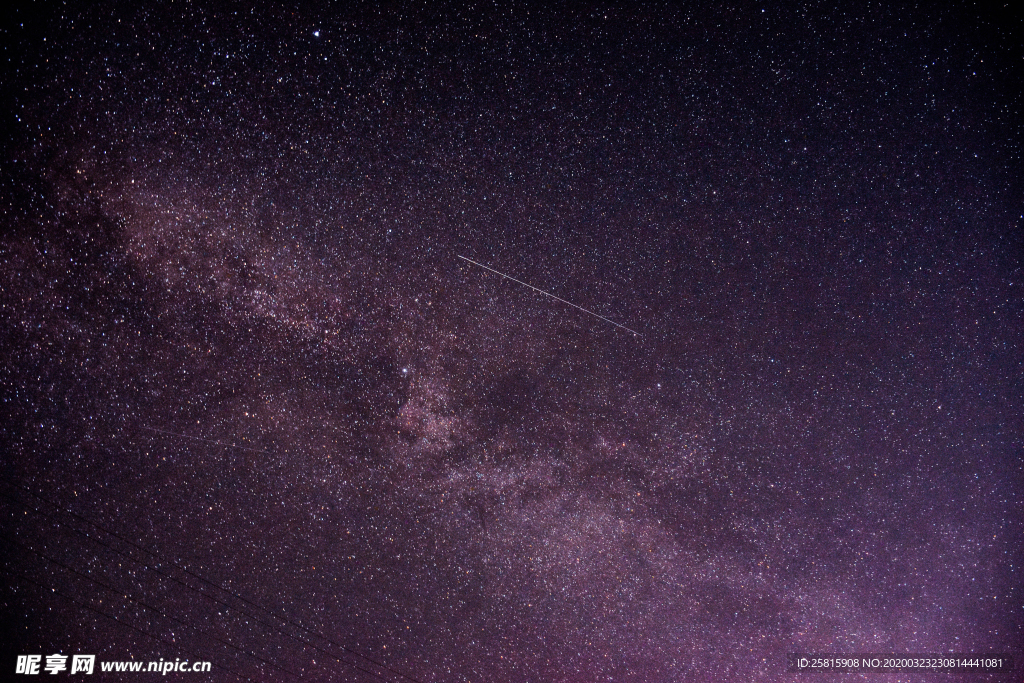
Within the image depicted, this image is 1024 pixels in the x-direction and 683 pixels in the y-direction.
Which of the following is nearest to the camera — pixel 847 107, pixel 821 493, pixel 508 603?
pixel 847 107

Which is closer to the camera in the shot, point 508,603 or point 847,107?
point 847,107

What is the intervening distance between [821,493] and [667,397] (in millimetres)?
547

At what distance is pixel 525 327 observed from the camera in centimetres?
130

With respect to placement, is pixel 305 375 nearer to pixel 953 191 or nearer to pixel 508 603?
pixel 508 603

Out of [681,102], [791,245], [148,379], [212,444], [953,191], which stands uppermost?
[681,102]

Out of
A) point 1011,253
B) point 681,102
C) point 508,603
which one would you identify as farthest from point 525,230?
point 1011,253

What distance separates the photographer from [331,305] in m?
1.29

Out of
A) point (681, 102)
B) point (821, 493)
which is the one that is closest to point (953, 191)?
point (681, 102)

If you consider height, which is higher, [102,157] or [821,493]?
[102,157]

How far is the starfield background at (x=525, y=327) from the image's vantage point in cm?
122

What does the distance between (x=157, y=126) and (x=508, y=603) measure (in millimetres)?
1766

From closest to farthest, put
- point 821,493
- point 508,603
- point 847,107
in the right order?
1. point 847,107
2. point 821,493
3. point 508,603

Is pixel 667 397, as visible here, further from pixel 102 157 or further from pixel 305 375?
pixel 102 157

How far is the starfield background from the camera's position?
4.01ft
